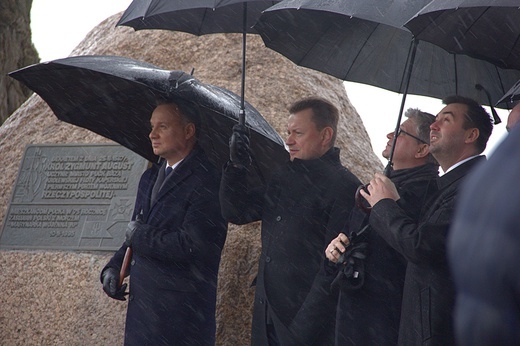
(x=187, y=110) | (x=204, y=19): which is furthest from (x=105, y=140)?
(x=187, y=110)

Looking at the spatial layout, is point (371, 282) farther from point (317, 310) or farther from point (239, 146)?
point (239, 146)

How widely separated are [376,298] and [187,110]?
154 cm

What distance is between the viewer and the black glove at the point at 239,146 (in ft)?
12.7

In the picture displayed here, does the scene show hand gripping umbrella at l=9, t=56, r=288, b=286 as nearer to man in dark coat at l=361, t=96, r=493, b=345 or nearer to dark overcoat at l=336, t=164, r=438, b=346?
dark overcoat at l=336, t=164, r=438, b=346

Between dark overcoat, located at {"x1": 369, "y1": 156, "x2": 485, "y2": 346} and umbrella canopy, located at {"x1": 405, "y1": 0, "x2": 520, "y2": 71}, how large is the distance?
754 mm

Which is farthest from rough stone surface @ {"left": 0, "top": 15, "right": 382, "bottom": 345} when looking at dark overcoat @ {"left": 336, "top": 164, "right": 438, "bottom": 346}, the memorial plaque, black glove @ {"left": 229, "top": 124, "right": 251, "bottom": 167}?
dark overcoat @ {"left": 336, "top": 164, "right": 438, "bottom": 346}

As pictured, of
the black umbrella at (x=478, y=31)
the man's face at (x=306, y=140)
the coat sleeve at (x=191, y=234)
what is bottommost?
the coat sleeve at (x=191, y=234)

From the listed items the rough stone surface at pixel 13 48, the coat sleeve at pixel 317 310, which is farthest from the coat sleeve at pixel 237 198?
the rough stone surface at pixel 13 48

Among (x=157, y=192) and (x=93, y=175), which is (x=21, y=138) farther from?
(x=157, y=192)

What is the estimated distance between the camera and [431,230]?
9.97 ft

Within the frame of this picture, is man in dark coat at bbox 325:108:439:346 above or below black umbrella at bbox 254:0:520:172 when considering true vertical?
below

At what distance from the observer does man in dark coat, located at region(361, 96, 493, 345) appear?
3.05m

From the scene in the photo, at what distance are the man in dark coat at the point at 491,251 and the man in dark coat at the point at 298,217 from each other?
280cm

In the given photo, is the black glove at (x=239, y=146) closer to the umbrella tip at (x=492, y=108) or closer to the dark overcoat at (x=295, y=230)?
the dark overcoat at (x=295, y=230)
